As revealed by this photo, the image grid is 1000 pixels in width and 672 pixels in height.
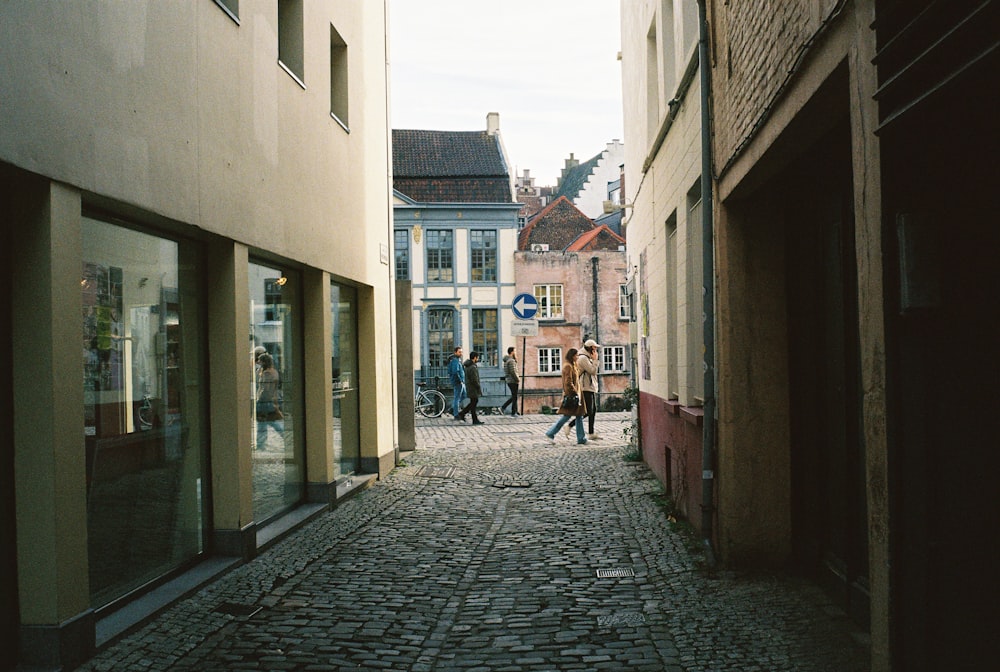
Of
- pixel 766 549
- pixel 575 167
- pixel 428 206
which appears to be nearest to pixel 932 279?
pixel 766 549

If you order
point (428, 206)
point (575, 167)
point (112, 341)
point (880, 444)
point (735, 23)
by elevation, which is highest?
point (575, 167)

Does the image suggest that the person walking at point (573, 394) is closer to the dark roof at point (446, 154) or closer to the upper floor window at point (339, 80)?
the upper floor window at point (339, 80)

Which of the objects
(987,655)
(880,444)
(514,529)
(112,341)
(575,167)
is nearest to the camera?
(987,655)

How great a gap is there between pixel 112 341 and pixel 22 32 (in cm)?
207

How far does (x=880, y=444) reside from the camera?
380 cm

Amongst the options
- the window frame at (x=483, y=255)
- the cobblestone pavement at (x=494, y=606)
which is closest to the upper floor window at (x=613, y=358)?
the window frame at (x=483, y=255)

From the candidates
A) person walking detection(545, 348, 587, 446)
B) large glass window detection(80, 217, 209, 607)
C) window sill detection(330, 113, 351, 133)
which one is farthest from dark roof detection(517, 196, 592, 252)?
large glass window detection(80, 217, 209, 607)

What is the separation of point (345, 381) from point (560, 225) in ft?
146

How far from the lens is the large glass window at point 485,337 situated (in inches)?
1662

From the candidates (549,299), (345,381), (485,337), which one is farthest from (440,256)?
(345,381)

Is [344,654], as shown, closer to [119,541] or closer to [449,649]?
[449,649]

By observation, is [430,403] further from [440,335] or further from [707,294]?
[707,294]

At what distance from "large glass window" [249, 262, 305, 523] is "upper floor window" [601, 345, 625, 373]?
32.3 meters

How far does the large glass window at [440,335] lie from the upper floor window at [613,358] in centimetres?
654
